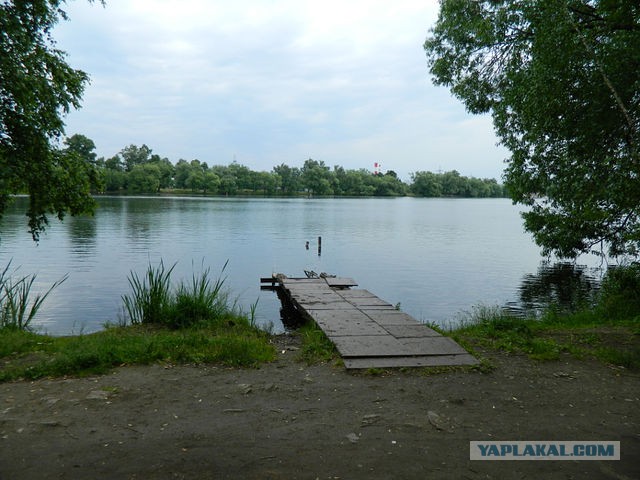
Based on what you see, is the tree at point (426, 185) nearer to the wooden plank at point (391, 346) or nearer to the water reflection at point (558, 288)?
the water reflection at point (558, 288)

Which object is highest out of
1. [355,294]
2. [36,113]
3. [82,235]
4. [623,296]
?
[36,113]

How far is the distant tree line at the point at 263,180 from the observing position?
117m

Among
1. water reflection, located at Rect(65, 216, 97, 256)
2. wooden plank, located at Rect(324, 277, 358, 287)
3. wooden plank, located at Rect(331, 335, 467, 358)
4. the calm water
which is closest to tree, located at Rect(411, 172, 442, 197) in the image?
the calm water

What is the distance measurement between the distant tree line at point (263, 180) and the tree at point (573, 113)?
103 m

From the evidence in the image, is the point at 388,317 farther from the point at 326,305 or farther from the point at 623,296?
the point at 623,296

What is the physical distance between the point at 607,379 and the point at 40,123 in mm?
7694

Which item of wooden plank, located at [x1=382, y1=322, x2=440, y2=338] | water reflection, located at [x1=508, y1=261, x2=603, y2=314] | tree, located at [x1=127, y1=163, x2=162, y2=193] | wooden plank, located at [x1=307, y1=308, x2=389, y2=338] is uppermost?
tree, located at [x1=127, y1=163, x2=162, y2=193]

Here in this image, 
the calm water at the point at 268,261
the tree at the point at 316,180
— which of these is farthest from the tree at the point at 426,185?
the calm water at the point at 268,261

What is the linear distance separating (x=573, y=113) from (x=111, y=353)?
8421 mm

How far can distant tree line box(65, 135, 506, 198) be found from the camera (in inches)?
4604

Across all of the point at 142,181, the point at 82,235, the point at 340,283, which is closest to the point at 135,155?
the point at 142,181

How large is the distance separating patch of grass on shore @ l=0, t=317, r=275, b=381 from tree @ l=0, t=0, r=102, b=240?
172cm

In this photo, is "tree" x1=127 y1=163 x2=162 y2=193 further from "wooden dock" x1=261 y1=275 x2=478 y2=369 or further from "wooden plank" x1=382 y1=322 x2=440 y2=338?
"wooden plank" x1=382 y1=322 x2=440 y2=338

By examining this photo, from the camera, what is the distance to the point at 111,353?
5863 mm
